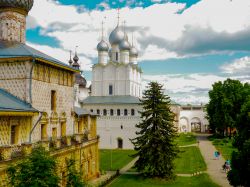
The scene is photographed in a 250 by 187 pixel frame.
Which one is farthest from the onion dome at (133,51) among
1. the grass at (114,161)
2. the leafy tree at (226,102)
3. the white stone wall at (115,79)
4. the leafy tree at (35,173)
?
the leafy tree at (35,173)

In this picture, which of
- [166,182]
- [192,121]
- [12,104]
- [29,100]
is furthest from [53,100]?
[192,121]

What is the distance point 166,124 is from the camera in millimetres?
28078

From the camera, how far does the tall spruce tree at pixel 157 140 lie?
27.0 metres

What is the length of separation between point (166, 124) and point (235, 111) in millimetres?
32177

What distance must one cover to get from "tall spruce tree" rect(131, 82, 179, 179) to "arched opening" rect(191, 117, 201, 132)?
2596 inches

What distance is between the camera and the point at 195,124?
94438 mm

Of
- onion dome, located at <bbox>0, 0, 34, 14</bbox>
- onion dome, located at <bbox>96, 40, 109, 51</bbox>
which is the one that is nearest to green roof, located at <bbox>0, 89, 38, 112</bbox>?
onion dome, located at <bbox>0, 0, 34, 14</bbox>

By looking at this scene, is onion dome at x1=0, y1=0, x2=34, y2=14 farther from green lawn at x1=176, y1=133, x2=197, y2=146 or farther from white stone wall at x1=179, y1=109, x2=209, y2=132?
white stone wall at x1=179, y1=109, x2=209, y2=132

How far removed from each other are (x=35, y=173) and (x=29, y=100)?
6862mm

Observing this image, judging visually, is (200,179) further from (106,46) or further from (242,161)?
(106,46)

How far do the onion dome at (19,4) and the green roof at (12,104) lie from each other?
6.13 meters

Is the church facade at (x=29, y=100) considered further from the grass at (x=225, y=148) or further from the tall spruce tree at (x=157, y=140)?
the grass at (x=225, y=148)

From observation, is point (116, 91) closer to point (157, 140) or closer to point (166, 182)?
point (157, 140)

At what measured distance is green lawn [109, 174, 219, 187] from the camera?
85.0ft
